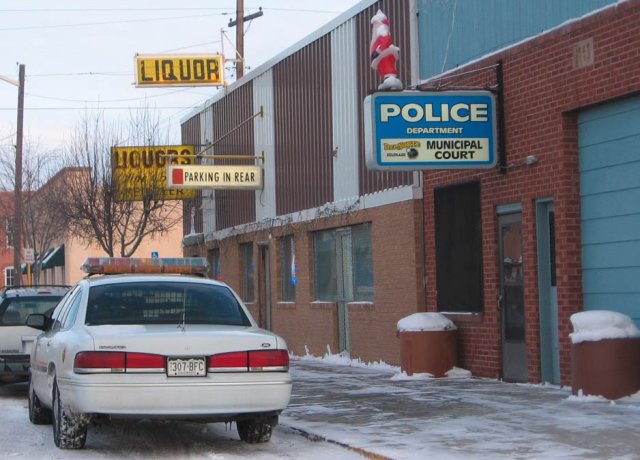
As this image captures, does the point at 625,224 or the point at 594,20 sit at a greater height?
the point at 594,20

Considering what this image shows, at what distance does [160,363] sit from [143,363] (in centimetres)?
14

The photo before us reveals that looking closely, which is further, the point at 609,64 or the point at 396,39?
the point at 396,39

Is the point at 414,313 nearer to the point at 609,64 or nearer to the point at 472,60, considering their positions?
the point at 472,60

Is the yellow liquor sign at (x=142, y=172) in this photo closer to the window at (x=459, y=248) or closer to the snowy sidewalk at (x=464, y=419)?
the window at (x=459, y=248)

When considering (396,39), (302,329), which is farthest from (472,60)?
(302,329)

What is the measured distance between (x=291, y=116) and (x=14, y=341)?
983 cm

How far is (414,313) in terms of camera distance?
17.7 m

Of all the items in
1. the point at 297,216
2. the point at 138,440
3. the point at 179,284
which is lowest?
the point at 138,440

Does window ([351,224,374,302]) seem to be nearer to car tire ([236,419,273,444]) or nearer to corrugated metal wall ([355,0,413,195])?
corrugated metal wall ([355,0,413,195])

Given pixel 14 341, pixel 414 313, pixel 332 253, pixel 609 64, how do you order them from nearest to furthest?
pixel 609 64 < pixel 14 341 < pixel 414 313 < pixel 332 253

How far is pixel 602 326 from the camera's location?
487 inches

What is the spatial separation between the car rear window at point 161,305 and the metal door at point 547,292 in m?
5.29

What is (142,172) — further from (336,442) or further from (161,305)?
(336,442)

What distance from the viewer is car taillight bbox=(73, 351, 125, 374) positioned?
932cm
